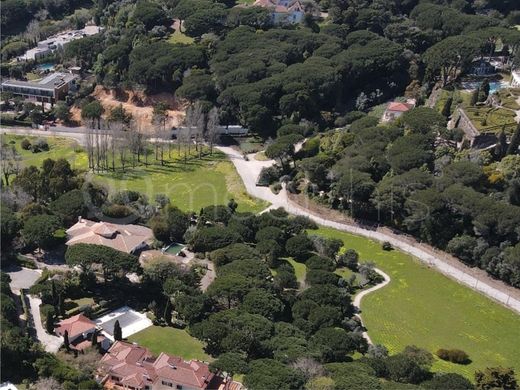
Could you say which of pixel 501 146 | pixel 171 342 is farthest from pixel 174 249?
pixel 501 146

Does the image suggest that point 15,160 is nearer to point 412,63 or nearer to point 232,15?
point 232,15

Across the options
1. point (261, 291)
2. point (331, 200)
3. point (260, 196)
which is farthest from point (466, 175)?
point (261, 291)

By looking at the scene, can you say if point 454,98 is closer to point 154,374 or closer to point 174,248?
point 174,248

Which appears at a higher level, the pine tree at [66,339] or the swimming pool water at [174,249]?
the swimming pool water at [174,249]

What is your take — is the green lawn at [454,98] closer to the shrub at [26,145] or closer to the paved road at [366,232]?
the paved road at [366,232]

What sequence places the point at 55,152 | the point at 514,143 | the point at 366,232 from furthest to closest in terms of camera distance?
the point at 55,152 → the point at 514,143 → the point at 366,232

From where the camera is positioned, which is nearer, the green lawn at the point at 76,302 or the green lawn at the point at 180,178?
the green lawn at the point at 76,302

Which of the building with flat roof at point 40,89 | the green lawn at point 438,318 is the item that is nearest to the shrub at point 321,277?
the green lawn at point 438,318
